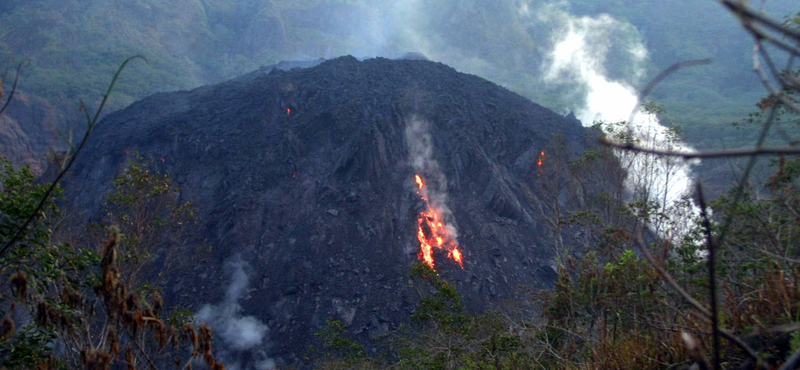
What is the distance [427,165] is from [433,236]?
16.9 ft

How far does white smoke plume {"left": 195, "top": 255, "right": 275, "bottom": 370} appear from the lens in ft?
55.9

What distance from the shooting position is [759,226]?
8164 millimetres

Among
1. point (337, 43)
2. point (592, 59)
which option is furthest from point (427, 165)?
point (337, 43)

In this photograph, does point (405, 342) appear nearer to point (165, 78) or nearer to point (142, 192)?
point (142, 192)

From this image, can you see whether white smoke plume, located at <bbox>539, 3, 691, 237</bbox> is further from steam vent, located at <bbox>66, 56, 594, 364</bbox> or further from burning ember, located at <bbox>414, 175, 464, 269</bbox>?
burning ember, located at <bbox>414, 175, 464, 269</bbox>

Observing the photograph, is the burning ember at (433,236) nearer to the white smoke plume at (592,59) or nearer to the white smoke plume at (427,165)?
the white smoke plume at (427,165)

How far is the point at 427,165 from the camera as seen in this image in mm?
26203

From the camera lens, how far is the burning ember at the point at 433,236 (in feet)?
70.2

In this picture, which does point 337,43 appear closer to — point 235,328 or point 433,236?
point 433,236

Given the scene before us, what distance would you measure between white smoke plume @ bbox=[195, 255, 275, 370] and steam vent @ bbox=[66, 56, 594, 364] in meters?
0.16

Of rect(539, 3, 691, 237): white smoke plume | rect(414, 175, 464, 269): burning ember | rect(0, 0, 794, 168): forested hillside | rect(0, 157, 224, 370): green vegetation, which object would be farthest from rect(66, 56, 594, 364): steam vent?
rect(539, 3, 691, 237): white smoke plume

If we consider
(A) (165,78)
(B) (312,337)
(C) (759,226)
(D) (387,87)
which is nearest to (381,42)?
(A) (165,78)

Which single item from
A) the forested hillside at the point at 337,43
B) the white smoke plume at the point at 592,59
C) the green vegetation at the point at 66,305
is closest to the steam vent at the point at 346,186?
the green vegetation at the point at 66,305

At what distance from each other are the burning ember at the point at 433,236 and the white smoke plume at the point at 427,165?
0.26 m
